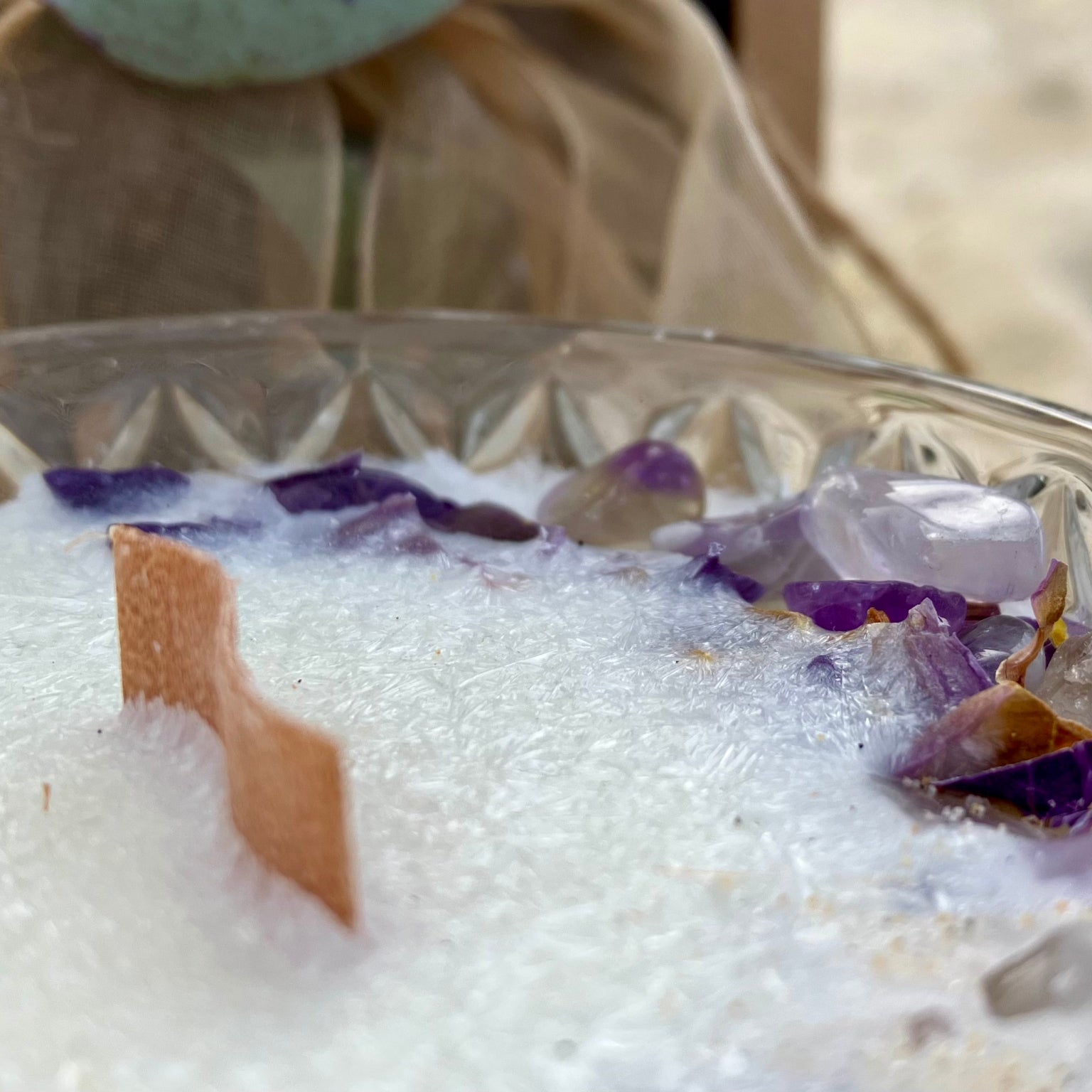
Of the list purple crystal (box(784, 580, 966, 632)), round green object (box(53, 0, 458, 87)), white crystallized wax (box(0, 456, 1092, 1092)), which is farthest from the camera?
round green object (box(53, 0, 458, 87))

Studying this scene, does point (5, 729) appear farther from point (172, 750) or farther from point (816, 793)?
point (816, 793)

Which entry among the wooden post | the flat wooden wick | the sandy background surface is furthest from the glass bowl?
the sandy background surface

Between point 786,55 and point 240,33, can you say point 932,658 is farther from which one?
point 786,55

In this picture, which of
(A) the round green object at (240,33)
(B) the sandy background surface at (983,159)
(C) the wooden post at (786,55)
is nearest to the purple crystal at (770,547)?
(A) the round green object at (240,33)

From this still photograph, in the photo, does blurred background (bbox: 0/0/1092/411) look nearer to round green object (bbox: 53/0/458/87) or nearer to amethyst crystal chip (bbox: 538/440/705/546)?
round green object (bbox: 53/0/458/87)

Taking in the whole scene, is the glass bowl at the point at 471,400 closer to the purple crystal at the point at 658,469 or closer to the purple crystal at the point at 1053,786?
the purple crystal at the point at 658,469

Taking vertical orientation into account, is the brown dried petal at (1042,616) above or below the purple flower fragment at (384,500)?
above
